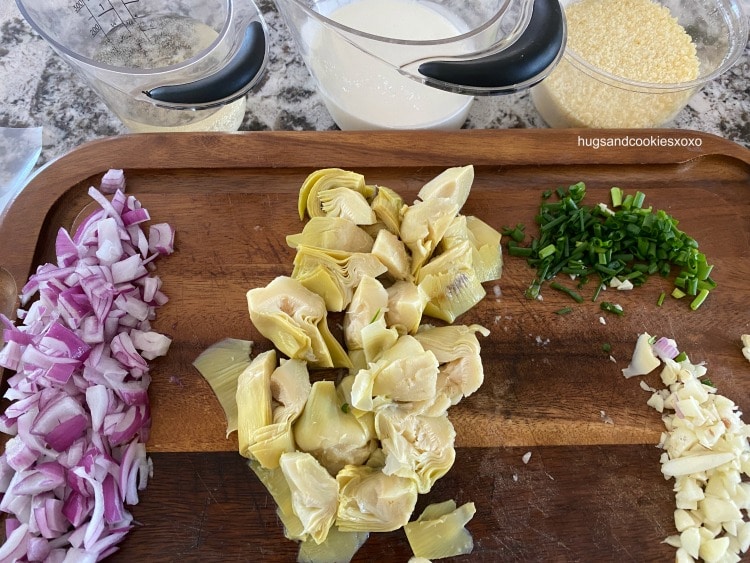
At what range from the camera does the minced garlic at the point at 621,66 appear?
1907 mm

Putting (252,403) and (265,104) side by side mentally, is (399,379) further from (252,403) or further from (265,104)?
(265,104)

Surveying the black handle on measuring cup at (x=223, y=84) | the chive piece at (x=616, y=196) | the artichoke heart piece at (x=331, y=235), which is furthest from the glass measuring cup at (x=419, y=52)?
the chive piece at (x=616, y=196)

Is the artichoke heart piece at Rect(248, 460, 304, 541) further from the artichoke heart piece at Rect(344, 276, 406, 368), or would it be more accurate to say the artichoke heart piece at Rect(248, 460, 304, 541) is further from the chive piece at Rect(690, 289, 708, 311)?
the chive piece at Rect(690, 289, 708, 311)

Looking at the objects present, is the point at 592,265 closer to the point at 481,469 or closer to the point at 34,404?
the point at 481,469

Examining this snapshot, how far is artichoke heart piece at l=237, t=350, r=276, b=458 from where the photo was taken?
150 centimetres

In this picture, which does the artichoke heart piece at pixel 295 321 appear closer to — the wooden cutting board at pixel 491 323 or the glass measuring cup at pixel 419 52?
the wooden cutting board at pixel 491 323

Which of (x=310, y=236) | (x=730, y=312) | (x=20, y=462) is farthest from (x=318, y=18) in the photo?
(x=730, y=312)

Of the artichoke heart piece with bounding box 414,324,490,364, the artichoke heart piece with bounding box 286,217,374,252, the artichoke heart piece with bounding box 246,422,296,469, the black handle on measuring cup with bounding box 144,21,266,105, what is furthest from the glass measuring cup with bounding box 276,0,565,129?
the artichoke heart piece with bounding box 246,422,296,469

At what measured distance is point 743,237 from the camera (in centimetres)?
188

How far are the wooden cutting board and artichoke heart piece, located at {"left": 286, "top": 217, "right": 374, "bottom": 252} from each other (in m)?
0.11

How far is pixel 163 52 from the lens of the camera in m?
1.94

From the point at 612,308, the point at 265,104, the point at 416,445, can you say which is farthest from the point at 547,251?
the point at 265,104

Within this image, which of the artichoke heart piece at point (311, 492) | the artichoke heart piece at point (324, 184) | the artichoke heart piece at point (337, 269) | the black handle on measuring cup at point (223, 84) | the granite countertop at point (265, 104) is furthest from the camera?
the granite countertop at point (265, 104)

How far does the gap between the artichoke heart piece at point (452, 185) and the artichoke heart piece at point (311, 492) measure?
0.81 metres
